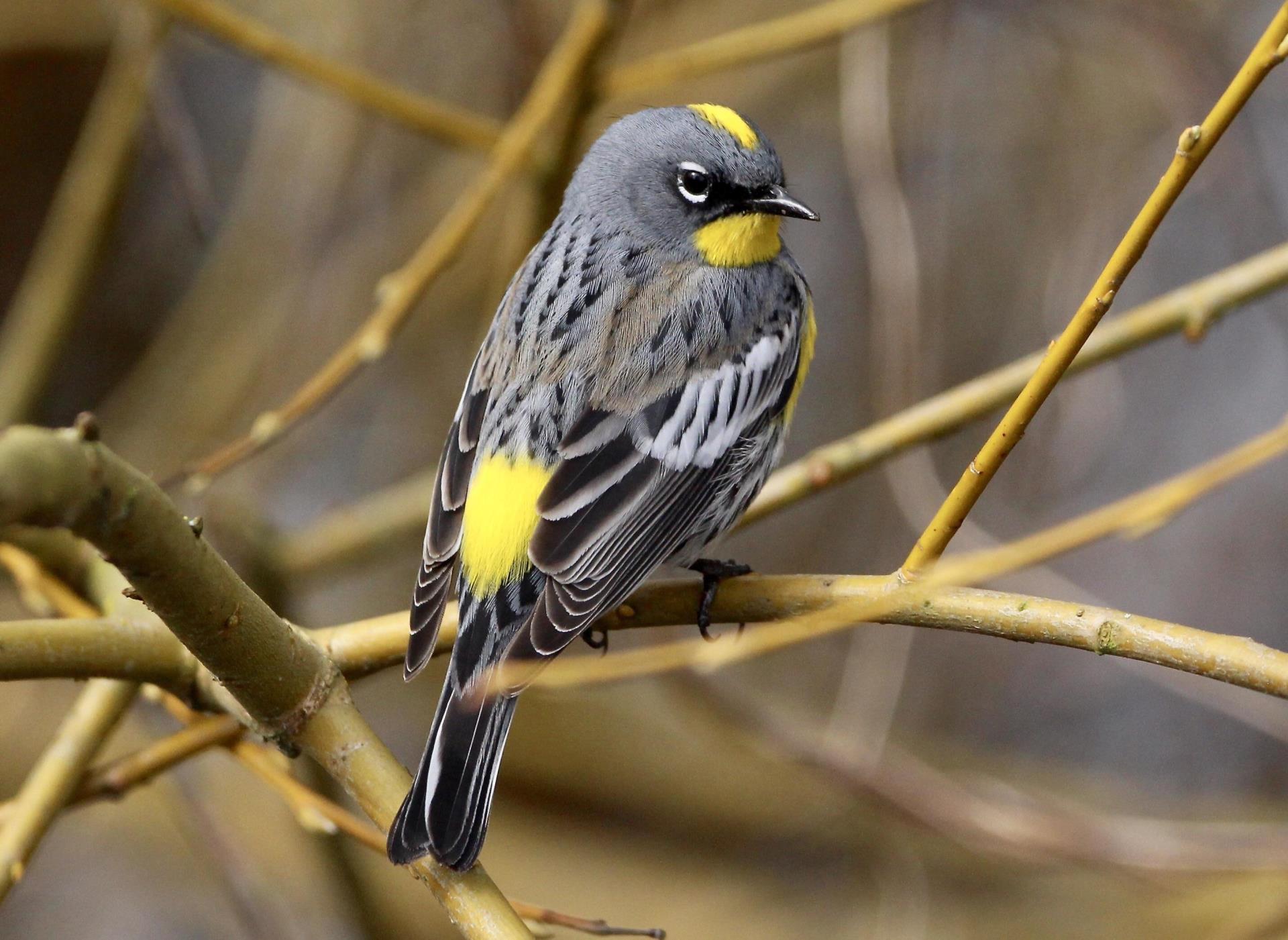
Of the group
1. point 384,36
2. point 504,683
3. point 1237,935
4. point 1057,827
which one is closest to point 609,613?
point 504,683

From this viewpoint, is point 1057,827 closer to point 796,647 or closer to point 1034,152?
point 796,647

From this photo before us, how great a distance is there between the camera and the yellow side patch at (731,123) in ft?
13.2

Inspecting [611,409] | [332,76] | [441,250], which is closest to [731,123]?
[441,250]

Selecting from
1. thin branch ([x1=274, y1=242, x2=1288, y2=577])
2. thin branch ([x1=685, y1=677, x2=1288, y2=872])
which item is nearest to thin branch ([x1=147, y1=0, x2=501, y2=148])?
thin branch ([x1=274, y1=242, x2=1288, y2=577])

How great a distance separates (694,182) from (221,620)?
7.76 ft

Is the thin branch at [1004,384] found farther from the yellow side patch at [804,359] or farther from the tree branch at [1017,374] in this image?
the yellow side patch at [804,359]

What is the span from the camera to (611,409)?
11.8 ft

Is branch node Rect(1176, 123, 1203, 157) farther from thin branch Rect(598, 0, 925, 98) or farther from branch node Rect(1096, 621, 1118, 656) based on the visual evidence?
thin branch Rect(598, 0, 925, 98)

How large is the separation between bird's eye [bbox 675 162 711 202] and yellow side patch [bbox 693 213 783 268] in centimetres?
10

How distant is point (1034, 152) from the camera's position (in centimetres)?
705

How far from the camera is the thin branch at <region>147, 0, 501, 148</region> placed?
13.2ft

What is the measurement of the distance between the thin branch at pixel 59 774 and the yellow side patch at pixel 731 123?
2318 millimetres

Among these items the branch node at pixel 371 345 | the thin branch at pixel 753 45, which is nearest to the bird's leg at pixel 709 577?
the branch node at pixel 371 345

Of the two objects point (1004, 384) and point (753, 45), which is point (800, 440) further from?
point (1004, 384)
